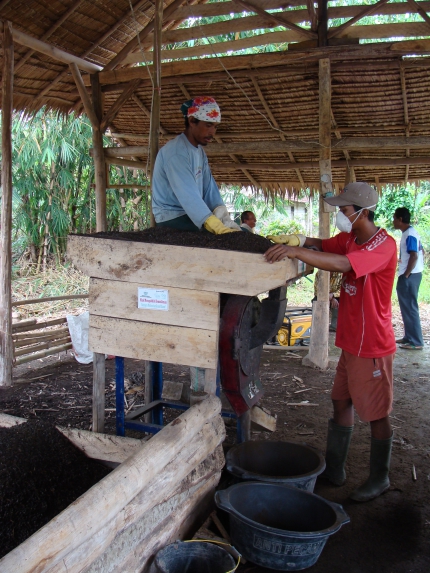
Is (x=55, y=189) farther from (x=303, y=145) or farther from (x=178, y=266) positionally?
(x=178, y=266)

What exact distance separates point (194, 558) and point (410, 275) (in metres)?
5.61

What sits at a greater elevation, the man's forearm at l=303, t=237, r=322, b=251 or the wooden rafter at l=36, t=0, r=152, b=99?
the wooden rafter at l=36, t=0, r=152, b=99

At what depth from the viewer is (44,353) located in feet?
20.0

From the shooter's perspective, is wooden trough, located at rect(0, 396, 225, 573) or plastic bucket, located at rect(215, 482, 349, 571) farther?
plastic bucket, located at rect(215, 482, 349, 571)

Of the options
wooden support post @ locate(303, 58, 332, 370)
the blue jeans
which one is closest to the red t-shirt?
wooden support post @ locate(303, 58, 332, 370)

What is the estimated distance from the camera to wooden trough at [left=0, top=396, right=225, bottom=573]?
149 cm

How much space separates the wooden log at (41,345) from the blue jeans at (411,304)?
4502 mm

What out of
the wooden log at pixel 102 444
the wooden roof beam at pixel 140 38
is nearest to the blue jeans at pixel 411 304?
the wooden roof beam at pixel 140 38

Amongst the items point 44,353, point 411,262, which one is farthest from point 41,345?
point 411,262

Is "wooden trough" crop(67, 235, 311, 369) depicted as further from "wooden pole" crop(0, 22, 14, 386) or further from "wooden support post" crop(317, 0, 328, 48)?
"wooden support post" crop(317, 0, 328, 48)

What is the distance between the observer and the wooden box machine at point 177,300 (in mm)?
2273

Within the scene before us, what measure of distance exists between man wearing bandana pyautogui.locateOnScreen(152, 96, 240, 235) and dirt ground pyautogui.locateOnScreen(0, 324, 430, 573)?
1699 mm

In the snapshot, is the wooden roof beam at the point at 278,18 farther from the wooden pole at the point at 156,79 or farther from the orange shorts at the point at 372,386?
the orange shorts at the point at 372,386

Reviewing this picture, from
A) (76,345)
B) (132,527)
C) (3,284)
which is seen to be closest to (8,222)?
(3,284)
